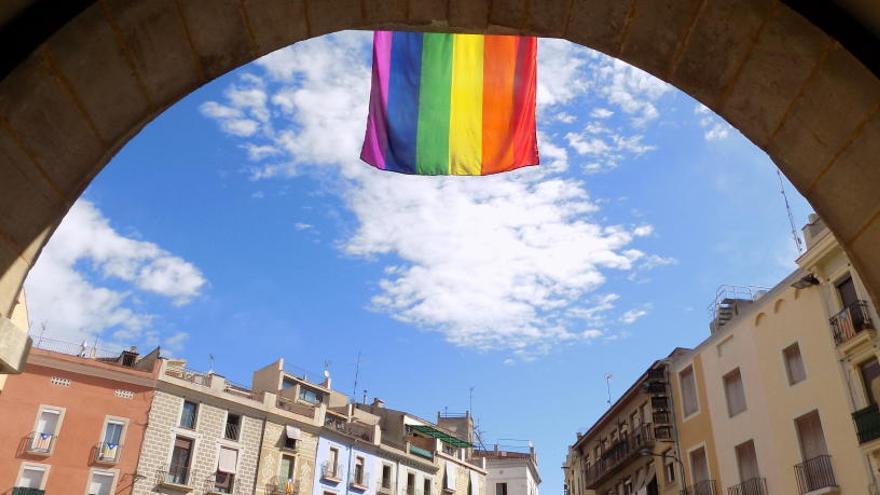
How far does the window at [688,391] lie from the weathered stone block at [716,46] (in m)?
26.7

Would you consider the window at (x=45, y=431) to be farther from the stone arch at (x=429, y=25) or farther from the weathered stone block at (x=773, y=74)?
the weathered stone block at (x=773, y=74)

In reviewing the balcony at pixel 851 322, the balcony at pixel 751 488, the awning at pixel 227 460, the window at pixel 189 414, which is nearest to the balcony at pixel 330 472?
the awning at pixel 227 460

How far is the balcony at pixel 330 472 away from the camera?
41969 mm

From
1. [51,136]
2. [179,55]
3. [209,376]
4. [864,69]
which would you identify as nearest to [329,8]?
[179,55]

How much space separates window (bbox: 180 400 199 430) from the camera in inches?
1399

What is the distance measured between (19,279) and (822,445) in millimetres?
22550

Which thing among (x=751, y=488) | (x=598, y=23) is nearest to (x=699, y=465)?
(x=751, y=488)

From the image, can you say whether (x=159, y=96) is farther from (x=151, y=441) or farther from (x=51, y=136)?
(x=151, y=441)

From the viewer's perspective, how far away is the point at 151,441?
33.8 meters

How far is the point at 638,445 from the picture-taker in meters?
31.9

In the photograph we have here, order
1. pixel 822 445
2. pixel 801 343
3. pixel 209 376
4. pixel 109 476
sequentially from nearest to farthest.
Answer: pixel 822 445
pixel 801 343
pixel 109 476
pixel 209 376

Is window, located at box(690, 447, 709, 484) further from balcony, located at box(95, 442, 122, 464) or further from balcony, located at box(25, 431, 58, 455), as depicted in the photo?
balcony, located at box(25, 431, 58, 455)

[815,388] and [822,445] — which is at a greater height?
[815,388]

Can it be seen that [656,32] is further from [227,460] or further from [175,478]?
[227,460]
